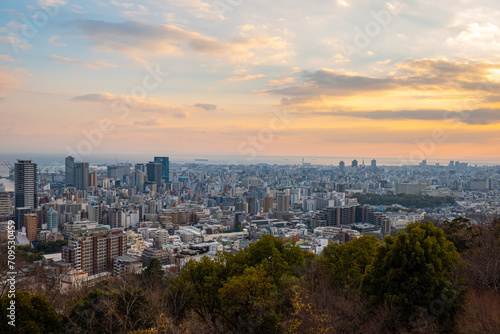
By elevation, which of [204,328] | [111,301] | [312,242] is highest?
[111,301]

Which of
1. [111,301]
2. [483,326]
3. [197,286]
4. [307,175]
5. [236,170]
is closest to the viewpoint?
[483,326]

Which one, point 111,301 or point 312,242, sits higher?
point 111,301

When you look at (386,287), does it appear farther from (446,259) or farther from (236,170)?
(236,170)

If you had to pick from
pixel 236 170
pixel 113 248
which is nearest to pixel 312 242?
pixel 113 248

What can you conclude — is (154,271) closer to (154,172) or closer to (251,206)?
(251,206)

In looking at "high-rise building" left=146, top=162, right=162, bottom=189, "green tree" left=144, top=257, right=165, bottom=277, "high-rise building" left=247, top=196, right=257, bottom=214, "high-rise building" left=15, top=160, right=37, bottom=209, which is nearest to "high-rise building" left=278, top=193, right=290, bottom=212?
"high-rise building" left=247, top=196, right=257, bottom=214

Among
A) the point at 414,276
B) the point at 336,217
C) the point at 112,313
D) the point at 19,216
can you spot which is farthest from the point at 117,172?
the point at 414,276
